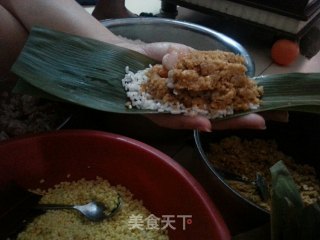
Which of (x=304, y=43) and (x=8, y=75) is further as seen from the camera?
(x=304, y=43)

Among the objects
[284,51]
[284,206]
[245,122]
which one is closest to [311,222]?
[284,206]

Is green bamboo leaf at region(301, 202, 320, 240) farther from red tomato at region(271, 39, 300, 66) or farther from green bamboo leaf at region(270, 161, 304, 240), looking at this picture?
red tomato at region(271, 39, 300, 66)

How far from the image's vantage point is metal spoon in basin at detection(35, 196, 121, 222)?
82 cm

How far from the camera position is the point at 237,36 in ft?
5.37

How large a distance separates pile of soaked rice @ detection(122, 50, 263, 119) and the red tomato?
67cm

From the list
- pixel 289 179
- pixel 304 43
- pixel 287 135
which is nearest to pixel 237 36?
pixel 304 43

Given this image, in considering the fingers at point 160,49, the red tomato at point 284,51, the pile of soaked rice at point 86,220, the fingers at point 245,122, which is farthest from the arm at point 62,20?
the red tomato at point 284,51

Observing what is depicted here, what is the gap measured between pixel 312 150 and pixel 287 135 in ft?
0.24

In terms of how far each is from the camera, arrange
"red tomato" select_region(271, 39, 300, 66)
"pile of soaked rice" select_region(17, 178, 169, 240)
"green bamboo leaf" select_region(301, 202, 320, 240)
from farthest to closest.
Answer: "red tomato" select_region(271, 39, 300, 66)
"pile of soaked rice" select_region(17, 178, 169, 240)
"green bamboo leaf" select_region(301, 202, 320, 240)

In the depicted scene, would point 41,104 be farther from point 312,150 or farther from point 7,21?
point 312,150

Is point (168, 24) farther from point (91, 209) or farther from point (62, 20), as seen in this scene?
point (91, 209)

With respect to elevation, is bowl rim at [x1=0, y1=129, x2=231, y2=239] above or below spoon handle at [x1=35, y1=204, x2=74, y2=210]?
above

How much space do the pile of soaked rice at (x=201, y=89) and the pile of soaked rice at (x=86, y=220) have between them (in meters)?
0.20

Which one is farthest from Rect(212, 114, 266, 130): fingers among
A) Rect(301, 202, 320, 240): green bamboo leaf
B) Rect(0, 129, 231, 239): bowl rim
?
Rect(301, 202, 320, 240): green bamboo leaf
